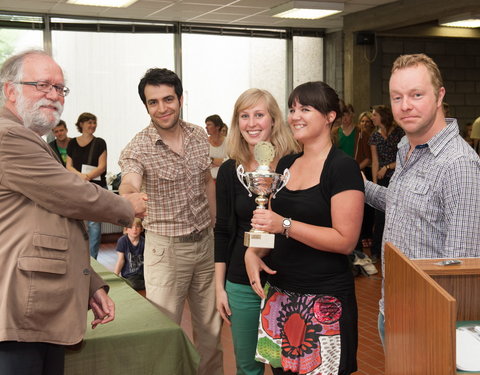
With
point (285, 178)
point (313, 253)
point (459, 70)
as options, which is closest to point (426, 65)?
point (285, 178)

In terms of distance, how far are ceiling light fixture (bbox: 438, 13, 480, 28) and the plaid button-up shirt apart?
22.9 feet

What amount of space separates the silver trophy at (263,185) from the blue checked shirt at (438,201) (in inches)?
15.4

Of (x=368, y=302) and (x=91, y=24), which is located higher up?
(x=91, y=24)

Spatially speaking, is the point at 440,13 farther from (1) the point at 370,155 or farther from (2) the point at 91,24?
(2) the point at 91,24

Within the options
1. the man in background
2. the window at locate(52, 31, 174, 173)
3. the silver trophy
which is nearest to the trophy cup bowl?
the silver trophy

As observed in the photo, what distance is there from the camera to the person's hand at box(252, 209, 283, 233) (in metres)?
A: 2.01

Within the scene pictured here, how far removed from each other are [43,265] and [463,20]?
9.02 meters

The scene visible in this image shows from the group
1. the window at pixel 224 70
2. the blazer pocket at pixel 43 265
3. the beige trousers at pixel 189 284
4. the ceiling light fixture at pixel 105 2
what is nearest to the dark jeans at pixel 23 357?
the blazer pocket at pixel 43 265

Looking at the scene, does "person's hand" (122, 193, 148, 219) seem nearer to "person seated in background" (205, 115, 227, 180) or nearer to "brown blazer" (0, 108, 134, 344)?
"brown blazer" (0, 108, 134, 344)

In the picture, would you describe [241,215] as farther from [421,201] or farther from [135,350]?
[421,201]

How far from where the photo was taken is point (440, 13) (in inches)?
324

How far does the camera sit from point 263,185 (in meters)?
2.17

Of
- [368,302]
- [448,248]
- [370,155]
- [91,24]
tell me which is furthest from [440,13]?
[448,248]

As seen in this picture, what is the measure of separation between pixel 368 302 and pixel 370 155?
2.86 meters
